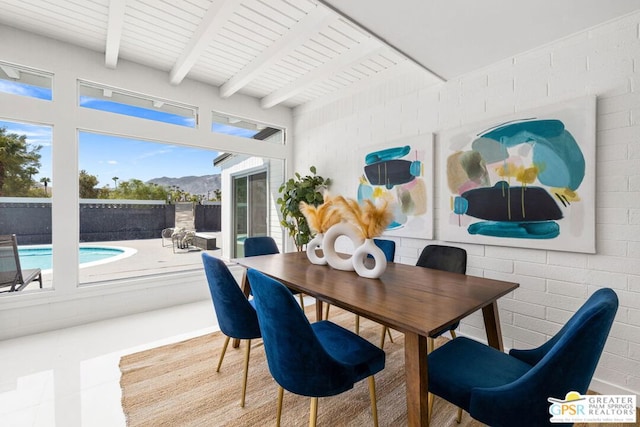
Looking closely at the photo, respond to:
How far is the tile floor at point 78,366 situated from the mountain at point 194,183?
167 centimetres

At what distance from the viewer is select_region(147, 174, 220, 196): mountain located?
385cm

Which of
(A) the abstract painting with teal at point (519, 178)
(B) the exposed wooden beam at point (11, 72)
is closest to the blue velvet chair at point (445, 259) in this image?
(A) the abstract painting with teal at point (519, 178)

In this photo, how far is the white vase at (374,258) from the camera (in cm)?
190

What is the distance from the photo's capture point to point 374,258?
6.35 ft

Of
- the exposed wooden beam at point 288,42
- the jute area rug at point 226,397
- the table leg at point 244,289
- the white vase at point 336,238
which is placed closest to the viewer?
the jute area rug at point 226,397

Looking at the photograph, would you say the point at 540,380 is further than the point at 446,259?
No

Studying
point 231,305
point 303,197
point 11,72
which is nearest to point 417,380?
point 231,305

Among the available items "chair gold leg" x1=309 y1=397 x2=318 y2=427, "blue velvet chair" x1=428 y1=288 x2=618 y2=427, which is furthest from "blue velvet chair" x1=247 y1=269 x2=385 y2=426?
"blue velvet chair" x1=428 y1=288 x2=618 y2=427

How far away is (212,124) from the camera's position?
12.8 ft

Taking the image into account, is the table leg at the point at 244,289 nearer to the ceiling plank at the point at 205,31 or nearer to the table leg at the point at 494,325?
the table leg at the point at 494,325

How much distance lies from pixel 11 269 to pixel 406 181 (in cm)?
410

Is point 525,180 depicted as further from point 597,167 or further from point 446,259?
point 446,259

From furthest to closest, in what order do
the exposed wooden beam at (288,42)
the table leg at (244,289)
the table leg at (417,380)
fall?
the table leg at (244,289), the exposed wooden beam at (288,42), the table leg at (417,380)

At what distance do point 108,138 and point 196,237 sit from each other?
5.49ft
